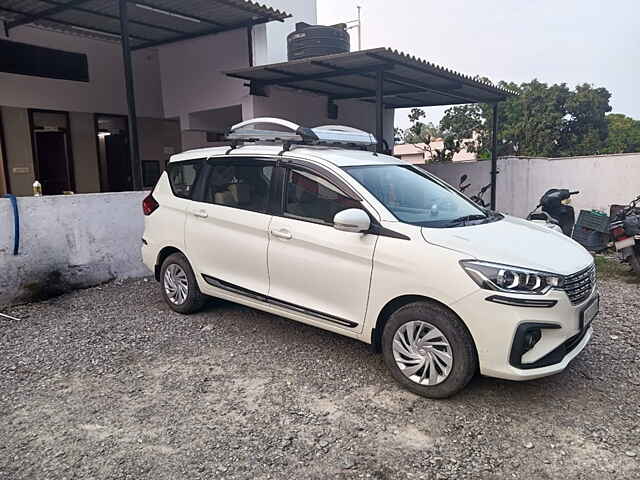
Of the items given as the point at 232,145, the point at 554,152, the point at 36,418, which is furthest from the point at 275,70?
the point at 554,152

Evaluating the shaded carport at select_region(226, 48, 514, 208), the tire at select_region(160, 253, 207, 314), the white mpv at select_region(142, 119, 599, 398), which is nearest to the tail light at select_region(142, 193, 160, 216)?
the white mpv at select_region(142, 119, 599, 398)

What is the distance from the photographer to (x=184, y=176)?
16.4 feet

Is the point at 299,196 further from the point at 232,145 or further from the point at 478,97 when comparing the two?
the point at 478,97

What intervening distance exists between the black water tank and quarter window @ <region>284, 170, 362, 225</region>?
4.91m

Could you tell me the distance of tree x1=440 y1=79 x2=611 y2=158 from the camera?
2364 centimetres

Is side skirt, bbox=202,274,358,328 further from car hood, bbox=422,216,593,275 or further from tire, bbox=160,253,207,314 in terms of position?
car hood, bbox=422,216,593,275

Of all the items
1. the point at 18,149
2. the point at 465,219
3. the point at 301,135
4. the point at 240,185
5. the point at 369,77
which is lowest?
the point at 465,219

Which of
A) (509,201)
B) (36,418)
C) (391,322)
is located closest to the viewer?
(36,418)

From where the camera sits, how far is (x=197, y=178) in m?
4.83

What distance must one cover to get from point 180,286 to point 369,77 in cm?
530

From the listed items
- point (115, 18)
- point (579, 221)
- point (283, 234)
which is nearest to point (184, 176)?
point (283, 234)

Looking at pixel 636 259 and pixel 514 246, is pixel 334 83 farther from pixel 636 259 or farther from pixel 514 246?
pixel 514 246

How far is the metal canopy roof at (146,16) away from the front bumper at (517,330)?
20.8 ft

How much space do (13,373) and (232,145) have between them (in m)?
2.67
